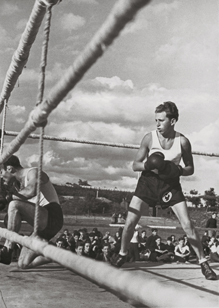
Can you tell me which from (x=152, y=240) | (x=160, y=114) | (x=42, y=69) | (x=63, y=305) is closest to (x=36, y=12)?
(x=42, y=69)

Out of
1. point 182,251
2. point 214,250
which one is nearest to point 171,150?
point 182,251

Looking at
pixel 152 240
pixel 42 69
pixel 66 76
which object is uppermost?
pixel 42 69

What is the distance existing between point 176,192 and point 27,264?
4.11 ft

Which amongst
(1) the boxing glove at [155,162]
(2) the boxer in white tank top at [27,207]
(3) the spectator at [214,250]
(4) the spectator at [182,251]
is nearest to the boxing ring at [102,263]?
(2) the boxer in white tank top at [27,207]

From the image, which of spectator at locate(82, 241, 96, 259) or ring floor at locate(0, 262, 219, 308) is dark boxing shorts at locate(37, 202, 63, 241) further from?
spectator at locate(82, 241, 96, 259)

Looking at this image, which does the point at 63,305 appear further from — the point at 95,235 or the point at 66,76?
the point at 95,235

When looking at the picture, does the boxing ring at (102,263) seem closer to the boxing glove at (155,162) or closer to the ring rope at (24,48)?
the ring rope at (24,48)

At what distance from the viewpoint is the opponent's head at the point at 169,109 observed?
327 centimetres

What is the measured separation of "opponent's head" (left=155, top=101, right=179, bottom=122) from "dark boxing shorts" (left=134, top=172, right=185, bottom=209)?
1.61 ft

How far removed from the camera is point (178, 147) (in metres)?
3.31

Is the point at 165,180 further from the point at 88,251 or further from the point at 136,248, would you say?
the point at 136,248

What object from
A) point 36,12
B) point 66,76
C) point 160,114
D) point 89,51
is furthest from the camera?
point 160,114

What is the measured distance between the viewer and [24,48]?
5.75 ft

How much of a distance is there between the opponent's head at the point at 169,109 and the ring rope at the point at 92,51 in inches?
80.9
